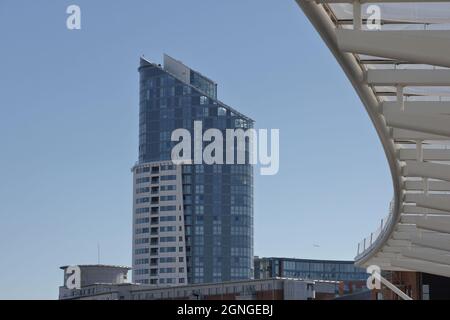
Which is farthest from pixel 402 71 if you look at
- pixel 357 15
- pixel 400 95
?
pixel 357 15

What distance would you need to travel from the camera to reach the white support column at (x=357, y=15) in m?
12.7

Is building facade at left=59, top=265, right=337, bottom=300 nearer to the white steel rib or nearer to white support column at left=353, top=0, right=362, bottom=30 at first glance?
the white steel rib

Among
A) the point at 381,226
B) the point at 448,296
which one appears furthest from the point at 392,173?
the point at 448,296

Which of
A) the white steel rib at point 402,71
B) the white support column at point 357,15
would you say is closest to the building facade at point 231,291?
the white steel rib at point 402,71

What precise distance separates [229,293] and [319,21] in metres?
109

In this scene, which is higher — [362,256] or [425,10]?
[425,10]

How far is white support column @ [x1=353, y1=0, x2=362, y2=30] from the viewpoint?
12.7 metres

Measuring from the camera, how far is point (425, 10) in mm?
13617

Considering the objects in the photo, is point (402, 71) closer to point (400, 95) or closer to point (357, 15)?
point (400, 95)

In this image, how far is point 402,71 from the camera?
16312mm

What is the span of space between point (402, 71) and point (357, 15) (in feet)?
11.9

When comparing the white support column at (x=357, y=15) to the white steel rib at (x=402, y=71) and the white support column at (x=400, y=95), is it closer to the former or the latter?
the white steel rib at (x=402, y=71)

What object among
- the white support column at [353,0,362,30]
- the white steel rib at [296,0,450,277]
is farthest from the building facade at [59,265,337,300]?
the white support column at [353,0,362,30]
